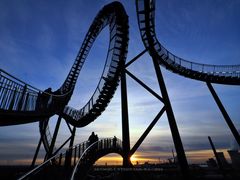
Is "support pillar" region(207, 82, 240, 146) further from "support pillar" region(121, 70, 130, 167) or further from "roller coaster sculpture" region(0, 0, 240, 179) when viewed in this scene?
"support pillar" region(121, 70, 130, 167)

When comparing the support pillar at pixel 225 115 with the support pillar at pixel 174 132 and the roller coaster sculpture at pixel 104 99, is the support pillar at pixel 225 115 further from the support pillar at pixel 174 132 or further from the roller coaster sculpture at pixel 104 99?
the support pillar at pixel 174 132

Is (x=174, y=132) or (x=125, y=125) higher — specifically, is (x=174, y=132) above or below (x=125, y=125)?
below

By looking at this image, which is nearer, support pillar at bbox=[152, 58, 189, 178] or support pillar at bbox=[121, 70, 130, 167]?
support pillar at bbox=[152, 58, 189, 178]

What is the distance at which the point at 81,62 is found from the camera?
1775 centimetres

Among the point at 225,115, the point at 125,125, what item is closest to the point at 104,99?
the point at 125,125

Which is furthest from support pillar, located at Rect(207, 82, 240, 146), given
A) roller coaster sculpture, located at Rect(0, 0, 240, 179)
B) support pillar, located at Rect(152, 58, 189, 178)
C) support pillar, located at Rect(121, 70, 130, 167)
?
support pillar, located at Rect(121, 70, 130, 167)

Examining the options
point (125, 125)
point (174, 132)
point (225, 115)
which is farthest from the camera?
point (225, 115)

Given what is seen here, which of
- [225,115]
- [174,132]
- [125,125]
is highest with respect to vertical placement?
[225,115]

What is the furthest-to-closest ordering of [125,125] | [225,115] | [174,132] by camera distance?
[225,115]
[125,125]
[174,132]

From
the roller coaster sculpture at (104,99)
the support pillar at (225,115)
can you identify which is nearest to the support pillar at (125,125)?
the roller coaster sculpture at (104,99)

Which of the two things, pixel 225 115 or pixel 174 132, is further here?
pixel 225 115

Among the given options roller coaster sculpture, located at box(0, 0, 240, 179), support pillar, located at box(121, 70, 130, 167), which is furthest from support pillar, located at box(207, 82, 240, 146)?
support pillar, located at box(121, 70, 130, 167)

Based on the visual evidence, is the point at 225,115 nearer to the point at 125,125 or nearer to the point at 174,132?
the point at 174,132

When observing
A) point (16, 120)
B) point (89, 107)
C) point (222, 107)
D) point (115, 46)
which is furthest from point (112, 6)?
point (222, 107)
